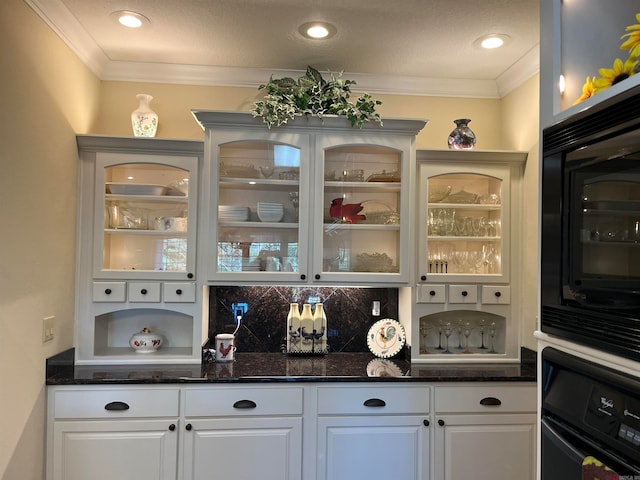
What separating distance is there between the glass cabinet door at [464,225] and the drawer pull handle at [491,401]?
66 centimetres

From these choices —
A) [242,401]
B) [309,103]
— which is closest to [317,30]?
[309,103]

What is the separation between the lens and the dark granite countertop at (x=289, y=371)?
7.06ft

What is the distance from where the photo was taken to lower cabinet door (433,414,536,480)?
7.35 ft

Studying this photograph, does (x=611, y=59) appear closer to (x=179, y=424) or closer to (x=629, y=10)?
(x=629, y=10)

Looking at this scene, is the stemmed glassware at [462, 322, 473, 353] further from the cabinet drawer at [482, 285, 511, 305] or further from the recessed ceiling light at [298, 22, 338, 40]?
the recessed ceiling light at [298, 22, 338, 40]

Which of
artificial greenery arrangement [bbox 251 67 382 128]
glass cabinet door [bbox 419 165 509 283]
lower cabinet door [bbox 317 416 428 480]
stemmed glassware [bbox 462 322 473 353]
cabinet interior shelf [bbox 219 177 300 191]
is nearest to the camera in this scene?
lower cabinet door [bbox 317 416 428 480]

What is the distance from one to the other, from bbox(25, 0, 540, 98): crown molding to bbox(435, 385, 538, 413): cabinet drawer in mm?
1759

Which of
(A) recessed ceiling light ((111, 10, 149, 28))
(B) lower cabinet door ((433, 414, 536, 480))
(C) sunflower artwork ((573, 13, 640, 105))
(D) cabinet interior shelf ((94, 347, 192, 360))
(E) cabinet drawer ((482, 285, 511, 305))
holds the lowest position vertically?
(B) lower cabinet door ((433, 414, 536, 480))

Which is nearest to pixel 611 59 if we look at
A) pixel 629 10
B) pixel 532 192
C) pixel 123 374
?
pixel 629 10

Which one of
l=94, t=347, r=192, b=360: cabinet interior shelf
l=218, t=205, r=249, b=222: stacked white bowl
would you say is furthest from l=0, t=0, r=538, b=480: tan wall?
l=218, t=205, r=249, b=222: stacked white bowl

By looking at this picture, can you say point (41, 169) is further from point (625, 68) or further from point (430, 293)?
point (625, 68)

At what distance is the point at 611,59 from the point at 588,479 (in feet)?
3.72

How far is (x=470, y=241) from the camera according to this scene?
8.61 ft

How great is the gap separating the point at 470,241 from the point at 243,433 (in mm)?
1672
